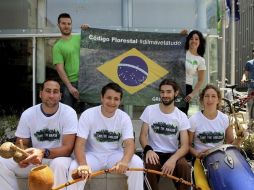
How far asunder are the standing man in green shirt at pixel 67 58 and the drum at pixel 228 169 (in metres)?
2.52

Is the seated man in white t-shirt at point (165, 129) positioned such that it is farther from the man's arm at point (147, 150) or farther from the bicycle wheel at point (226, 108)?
the bicycle wheel at point (226, 108)

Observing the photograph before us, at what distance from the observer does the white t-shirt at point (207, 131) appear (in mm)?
4743

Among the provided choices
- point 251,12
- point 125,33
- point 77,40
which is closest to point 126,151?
point 77,40

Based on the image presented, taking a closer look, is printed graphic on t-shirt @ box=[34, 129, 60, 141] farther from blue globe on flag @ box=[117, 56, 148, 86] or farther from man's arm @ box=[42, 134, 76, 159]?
blue globe on flag @ box=[117, 56, 148, 86]

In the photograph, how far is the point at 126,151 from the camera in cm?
431

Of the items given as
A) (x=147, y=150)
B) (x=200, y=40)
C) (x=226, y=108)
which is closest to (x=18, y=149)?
(x=147, y=150)

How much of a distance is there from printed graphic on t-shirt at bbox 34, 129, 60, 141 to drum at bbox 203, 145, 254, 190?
156 centimetres

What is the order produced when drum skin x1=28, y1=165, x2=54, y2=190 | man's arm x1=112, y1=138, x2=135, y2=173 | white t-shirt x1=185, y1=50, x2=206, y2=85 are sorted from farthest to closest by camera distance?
1. white t-shirt x1=185, y1=50, x2=206, y2=85
2. man's arm x1=112, y1=138, x2=135, y2=173
3. drum skin x1=28, y1=165, x2=54, y2=190

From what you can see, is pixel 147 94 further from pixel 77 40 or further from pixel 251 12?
pixel 251 12

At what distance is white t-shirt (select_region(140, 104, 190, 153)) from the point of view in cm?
472

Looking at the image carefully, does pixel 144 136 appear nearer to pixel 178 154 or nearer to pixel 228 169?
pixel 178 154

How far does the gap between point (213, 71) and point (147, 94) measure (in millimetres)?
1484

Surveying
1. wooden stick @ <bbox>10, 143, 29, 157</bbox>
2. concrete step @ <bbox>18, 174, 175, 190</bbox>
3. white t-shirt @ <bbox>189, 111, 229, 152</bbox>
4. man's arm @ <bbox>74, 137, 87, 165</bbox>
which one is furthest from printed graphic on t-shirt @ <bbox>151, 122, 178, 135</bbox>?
wooden stick @ <bbox>10, 143, 29, 157</bbox>

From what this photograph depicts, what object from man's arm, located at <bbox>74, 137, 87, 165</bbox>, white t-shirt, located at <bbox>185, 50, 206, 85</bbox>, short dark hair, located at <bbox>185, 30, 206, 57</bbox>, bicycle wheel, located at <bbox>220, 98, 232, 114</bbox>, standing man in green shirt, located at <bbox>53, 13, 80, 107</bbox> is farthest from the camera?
bicycle wheel, located at <bbox>220, 98, 232, 114</bbox>
